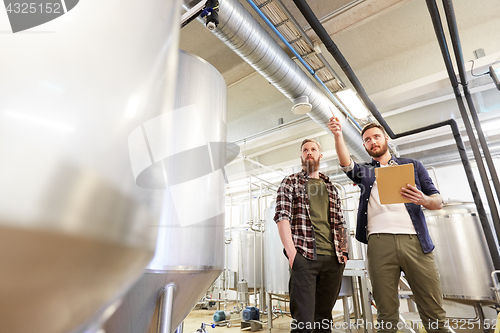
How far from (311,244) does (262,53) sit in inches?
62.2

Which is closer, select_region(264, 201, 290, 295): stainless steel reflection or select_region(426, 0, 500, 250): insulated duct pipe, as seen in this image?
select_region(426, 0, 500, 250): insulated duct pipe

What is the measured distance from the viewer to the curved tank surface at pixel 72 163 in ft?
1.22

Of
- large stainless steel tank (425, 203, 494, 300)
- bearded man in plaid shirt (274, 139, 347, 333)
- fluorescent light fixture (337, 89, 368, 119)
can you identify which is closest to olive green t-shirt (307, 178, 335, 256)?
bearded man in plaid shirt (274, 139, 347, 333)

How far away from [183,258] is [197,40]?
2924 mm

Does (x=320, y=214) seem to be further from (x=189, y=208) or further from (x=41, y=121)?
(x=41, y=121)

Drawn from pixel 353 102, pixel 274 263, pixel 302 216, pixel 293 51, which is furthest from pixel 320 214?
pixel 274 263

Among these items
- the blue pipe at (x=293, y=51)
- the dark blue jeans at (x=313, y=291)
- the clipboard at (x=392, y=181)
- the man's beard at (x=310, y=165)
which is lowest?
the dark blue jeans at (x=313, y=291)

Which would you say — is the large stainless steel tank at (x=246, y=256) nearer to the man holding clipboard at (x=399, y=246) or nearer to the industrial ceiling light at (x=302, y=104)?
the industrial ceiling light at (x=302, y=104)

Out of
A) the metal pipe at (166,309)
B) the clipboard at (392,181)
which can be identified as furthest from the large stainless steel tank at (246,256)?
the metal pipe at (166,309)

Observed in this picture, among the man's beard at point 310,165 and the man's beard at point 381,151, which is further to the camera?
the man's beard at point 310,165

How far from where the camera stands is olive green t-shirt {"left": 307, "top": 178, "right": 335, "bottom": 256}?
63.6 inches

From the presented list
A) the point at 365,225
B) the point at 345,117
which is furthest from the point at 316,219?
the point at 345,117

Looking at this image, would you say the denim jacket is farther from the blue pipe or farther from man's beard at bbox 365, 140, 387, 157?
the blue pipe

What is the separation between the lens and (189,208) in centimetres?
107
